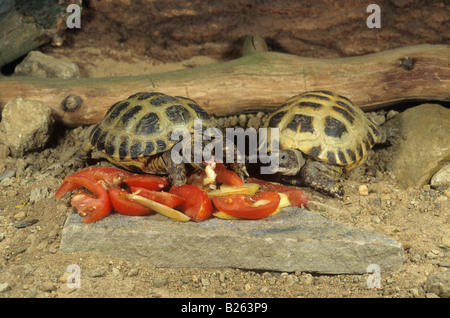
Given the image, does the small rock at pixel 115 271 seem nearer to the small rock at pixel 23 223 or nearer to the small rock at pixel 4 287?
the small rock at pixel 4 287

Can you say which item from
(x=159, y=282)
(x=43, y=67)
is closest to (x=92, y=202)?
(x=159, y=282)

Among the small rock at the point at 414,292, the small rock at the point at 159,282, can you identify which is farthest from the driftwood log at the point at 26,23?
the small rock at the point at 414,292

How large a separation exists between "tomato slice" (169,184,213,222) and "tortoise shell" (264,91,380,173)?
1228 millimetres

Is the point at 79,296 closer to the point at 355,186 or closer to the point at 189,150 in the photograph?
the point at 189,150

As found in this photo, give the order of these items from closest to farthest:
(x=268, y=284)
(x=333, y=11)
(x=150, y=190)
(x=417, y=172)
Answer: (x=268, y=284), (x=150, y=190), (x=417, y=172), (x=333, y=11)

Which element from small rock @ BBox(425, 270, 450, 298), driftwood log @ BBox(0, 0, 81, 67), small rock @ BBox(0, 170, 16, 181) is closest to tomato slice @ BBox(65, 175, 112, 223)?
small rock @ BBox(0, 170, 16, 181)

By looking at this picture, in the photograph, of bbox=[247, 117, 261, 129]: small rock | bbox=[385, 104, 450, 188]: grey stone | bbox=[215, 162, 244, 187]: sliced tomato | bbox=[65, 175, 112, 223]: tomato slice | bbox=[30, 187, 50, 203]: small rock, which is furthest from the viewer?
bbox=[247, 117, 261, 129]: small rock

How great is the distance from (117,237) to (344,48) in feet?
14.3

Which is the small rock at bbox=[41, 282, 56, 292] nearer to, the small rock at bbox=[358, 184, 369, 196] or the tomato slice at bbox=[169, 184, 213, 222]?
the tomato slice at bbox=[169, 184, 213, 222]

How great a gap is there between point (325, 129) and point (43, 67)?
154 inches

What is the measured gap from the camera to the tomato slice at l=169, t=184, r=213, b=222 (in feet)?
12.1

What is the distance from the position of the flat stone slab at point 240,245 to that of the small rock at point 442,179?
5.02ft

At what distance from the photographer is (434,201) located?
14.7ft

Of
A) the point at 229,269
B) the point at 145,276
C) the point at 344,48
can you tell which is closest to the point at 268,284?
the point at 229,269
